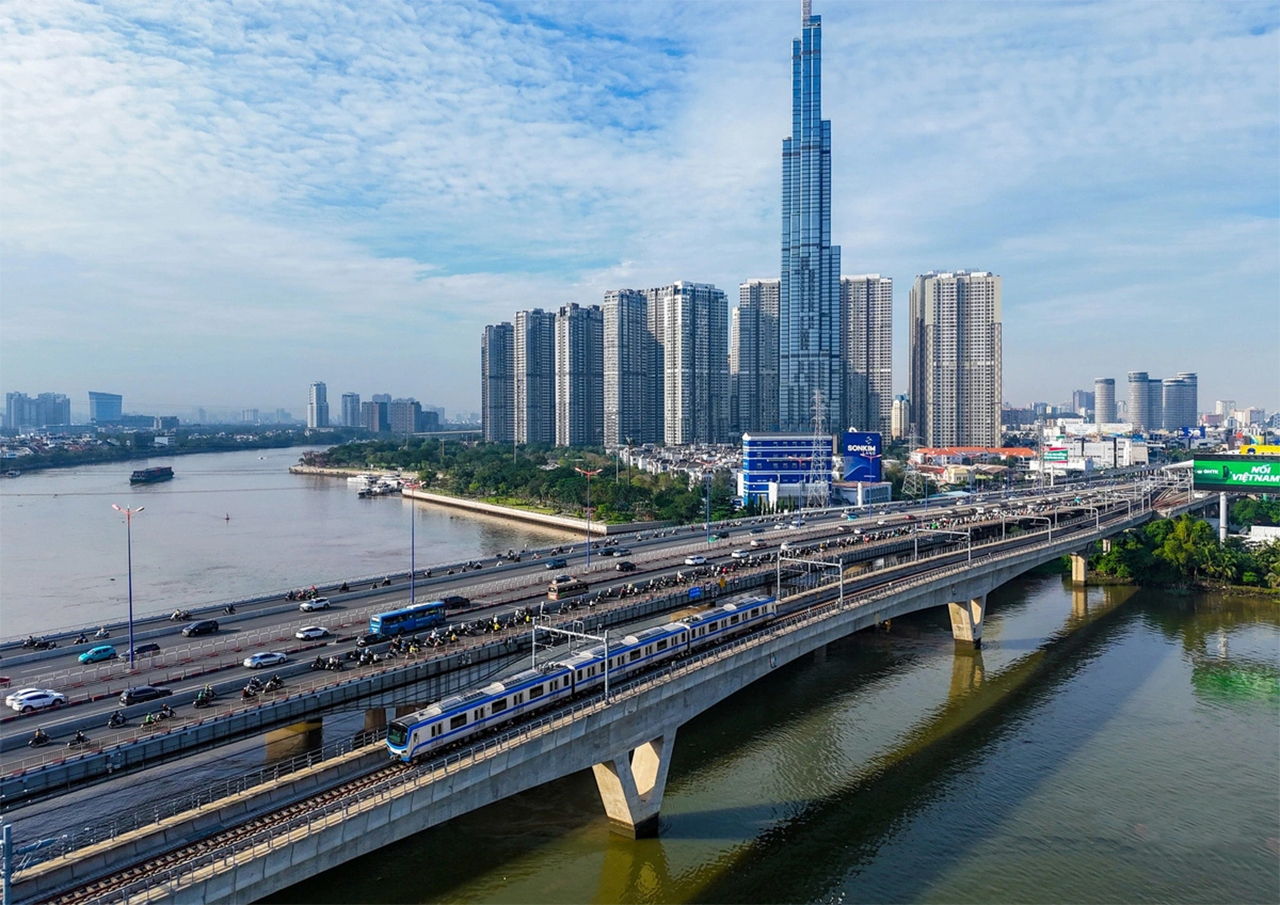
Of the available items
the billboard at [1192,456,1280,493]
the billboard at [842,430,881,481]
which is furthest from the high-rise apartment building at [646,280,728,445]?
the billboard at [1192,456,1280,493]

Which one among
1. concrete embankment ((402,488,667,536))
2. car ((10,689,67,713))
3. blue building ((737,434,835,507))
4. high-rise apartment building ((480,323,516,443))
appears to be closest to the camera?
car ((10,689,67,713))

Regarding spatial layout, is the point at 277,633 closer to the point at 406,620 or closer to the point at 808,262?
the point at 406,620

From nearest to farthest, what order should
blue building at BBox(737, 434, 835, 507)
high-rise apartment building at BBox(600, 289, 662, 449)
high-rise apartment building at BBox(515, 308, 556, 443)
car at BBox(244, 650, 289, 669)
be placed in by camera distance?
car at BBox(244, 650, 289, 669) < blue building at BBox(737, 434, 835, 507) < high-rise apartment building at BBox(600, 289, 662, 449) < high-rise apartment building at BBox(515, 308, 556, 443)

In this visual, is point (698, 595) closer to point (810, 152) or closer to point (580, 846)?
point (580, 846)

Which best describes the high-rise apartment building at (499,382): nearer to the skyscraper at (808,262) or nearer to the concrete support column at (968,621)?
the skyscraper at (808,262)

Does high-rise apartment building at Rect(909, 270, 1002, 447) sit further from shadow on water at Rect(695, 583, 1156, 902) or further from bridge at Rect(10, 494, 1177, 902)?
bridge at Rect(10, 494, 1177, 902)

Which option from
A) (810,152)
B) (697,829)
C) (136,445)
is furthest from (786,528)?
(136,445)

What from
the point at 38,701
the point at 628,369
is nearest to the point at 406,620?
the point at 38,701
